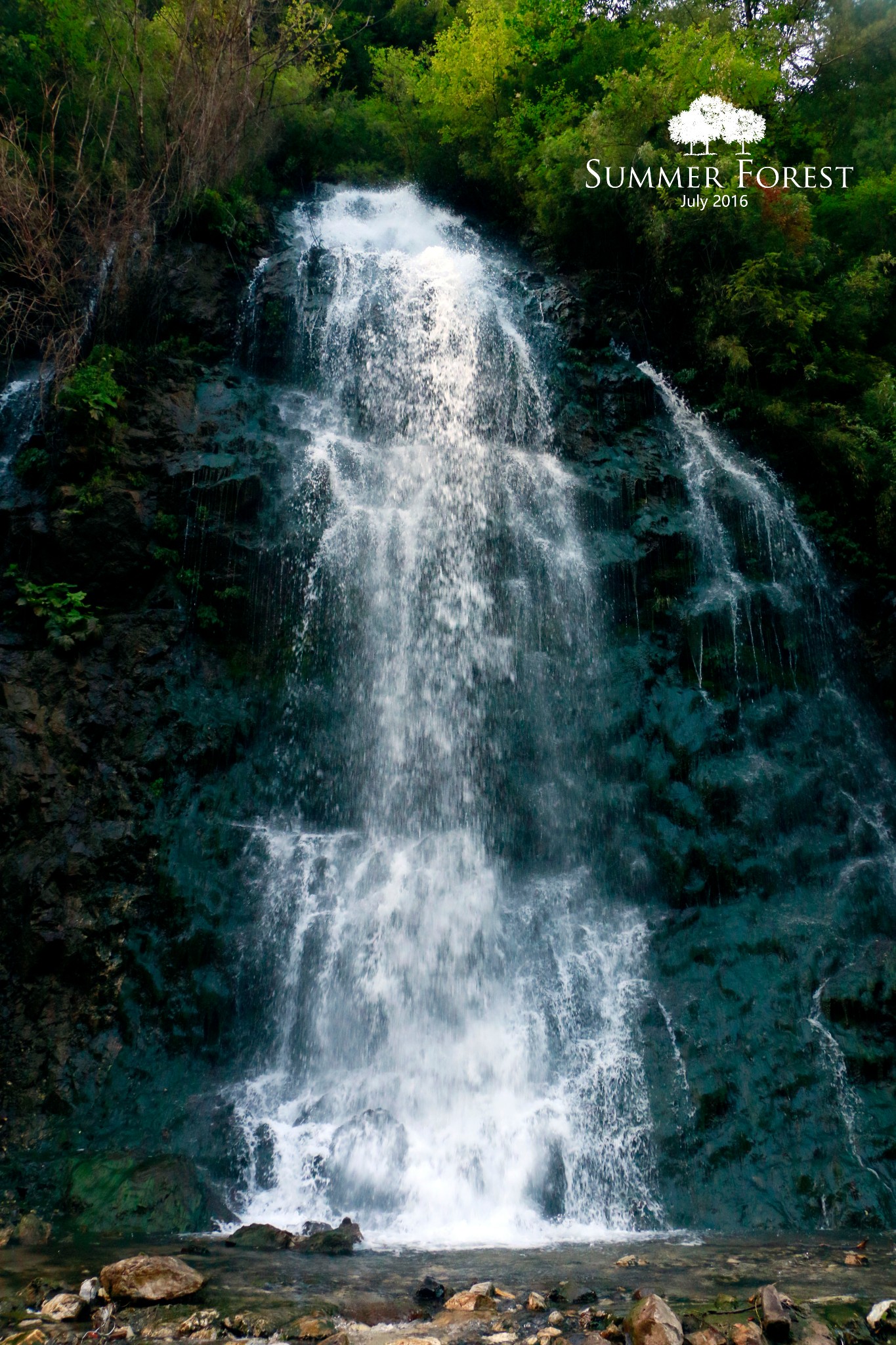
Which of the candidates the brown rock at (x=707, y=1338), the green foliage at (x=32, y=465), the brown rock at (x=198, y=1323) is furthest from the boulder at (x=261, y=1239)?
the green foliage at (x=32, y=465)

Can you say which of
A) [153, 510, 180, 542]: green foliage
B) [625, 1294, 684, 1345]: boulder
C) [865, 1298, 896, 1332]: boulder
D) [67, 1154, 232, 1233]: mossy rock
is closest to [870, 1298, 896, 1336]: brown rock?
[865, 1298, 896, 1332]: boulder

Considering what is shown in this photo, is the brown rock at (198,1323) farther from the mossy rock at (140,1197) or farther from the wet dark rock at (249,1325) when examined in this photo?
the mossy rock at (140,1197)

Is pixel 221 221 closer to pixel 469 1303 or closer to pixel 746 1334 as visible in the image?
pixel 469 1303

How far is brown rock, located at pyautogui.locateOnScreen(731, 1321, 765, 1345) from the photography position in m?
4.00

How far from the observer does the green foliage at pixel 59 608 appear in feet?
31.9

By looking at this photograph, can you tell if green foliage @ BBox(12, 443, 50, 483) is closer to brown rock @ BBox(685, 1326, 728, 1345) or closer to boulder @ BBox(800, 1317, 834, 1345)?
brown rock @ BBox(685, 1326, 728, 1345)

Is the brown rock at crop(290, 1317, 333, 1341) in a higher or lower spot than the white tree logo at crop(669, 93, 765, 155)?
lower

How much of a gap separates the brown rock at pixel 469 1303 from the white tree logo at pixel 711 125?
54.5 ft

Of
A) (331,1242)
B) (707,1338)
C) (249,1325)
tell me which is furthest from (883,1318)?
(331,1242)

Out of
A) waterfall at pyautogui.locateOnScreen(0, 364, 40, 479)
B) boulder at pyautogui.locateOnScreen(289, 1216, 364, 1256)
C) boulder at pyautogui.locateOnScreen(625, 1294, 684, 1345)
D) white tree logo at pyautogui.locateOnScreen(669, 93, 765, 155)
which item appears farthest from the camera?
white tree logo at pyautogui.locateOnScreen(669, 93, 765, 155)

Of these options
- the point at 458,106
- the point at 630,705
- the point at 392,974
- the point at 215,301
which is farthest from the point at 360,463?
the point at 458,106

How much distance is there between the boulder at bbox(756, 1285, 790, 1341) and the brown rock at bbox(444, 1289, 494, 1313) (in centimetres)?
139

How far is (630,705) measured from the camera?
34.9 feet

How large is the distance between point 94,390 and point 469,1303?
1050 cm
